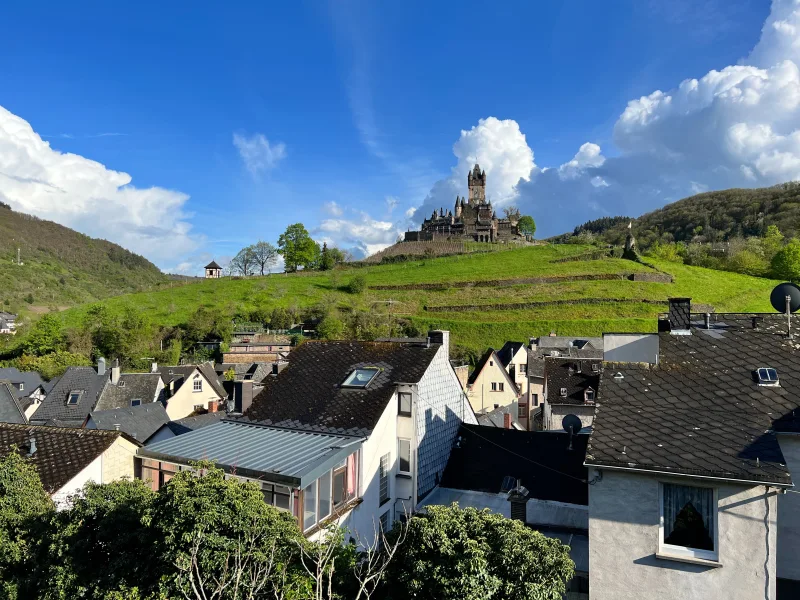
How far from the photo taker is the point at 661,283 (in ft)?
255

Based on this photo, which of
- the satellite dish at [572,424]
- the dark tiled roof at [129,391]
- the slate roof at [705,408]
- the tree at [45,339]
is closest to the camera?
the slate roof at [705,408]

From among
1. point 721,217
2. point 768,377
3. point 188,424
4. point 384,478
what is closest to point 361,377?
point 384,478

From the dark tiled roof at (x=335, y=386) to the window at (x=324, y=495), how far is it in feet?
6.09

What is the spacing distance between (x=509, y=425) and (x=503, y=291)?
60167 mm

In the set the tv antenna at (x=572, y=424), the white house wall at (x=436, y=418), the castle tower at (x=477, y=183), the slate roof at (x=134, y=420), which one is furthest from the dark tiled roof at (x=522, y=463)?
the castle tower at (x=477, y=183)

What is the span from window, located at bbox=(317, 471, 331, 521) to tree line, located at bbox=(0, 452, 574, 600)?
2898 millimetres

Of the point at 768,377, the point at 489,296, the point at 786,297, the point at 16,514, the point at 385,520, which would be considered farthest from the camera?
the point at 489,296

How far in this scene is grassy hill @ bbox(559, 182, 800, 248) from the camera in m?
127

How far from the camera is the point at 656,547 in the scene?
7.34 meters

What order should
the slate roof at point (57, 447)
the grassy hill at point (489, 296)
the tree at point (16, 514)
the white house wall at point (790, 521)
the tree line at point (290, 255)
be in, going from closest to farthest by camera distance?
the white house wall at point (790, 521) → the tree at point (16, 514) → the slate roof at point (57, 447) → the grassy hill at point (489, 296) → the tree line at point (290, 255)

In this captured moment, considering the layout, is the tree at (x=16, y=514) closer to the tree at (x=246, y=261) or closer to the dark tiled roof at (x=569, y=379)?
the dark tiled roof at (x=569, y=379)

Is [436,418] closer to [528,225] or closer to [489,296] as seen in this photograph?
[489,296]

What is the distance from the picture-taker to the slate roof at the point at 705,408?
7.23m

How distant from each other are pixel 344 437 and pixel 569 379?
83.4 feet
